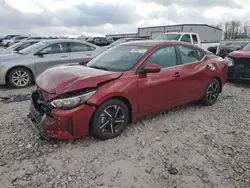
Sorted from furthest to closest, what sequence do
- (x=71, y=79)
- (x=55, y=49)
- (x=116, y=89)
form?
(x=55, y=49) → (x=116, y=89) → (x=71, y=79)

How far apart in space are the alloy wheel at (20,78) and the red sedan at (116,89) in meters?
3.29

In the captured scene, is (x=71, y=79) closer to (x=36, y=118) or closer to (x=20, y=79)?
(x=36, y=118)

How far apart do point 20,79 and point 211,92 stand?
17.8ft

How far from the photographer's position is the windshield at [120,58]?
3747 millimetres

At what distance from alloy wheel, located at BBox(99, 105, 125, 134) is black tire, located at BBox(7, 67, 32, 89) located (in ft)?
14.4

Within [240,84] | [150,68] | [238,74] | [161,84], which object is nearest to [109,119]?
[150,68]

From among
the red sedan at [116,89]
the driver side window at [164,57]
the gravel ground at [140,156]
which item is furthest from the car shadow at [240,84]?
the driver side window at [164,57]

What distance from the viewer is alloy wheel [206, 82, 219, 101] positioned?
4997 millimetres

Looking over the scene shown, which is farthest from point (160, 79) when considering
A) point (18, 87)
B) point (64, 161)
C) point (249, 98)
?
point (18, 87)

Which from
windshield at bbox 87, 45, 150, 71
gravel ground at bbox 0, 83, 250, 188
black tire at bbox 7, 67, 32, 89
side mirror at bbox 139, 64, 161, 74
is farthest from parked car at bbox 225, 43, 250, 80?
black tire at bbox 7, 67, 32, 89

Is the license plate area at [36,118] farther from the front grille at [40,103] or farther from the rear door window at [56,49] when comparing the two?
the rear door window at [56,49]

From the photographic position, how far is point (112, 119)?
3395 millimetres

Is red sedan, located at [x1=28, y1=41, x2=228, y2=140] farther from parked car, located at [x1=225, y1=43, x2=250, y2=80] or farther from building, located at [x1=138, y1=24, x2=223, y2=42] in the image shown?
building, located at [x1=138, y1=24, x2=223, y2=42]

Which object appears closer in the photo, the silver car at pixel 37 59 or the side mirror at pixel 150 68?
the side mirror at pixel 150 68
